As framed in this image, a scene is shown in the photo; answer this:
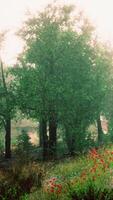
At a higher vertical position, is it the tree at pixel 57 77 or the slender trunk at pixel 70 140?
the tree at pixel 57 77

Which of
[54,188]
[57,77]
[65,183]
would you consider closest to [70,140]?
[57,77]

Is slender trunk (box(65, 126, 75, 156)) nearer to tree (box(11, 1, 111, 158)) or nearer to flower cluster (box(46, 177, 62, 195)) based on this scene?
tree (box(11, 1, 111, 158))

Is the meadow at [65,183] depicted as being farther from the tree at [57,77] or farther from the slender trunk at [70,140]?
Answer: the tree at [57,77]

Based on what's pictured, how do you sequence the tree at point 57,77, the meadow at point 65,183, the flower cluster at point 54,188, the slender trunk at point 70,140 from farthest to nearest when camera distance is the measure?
the tree at point 57,77, the slender trunk at point 70,140, the flower cluster at point 54,188, the meadow at point 65,183

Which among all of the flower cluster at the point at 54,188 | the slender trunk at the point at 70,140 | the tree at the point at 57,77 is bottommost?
the flower cluster at the point at 54,188

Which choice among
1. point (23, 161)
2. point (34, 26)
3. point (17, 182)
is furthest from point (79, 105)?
point (17, 182)

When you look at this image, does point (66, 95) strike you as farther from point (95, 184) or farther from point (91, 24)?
point (95, 184)

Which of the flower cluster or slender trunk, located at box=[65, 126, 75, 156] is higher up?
slender trunk, located at box=[65, 126, 75, 156]

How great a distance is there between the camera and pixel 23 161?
16.2 m

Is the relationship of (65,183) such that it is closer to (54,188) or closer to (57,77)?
(54,188)

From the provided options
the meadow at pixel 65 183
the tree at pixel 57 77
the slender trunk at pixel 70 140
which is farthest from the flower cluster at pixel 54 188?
the tree at pixel 57 77

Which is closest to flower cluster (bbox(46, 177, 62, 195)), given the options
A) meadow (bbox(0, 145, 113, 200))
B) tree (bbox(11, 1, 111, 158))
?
meadow (bbox(0, 145, 113, 200))

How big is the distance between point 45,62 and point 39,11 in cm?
403

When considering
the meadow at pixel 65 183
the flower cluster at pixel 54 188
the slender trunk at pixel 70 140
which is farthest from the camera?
the slender trunk at pixel 70 140
